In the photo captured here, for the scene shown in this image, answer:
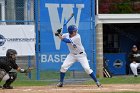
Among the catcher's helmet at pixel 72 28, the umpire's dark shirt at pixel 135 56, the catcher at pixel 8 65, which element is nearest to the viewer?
the catcher at pixel 8 65

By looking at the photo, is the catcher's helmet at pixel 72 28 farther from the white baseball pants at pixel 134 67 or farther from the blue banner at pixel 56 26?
the white baseball pants at pixel 134 67

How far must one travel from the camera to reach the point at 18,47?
1906 centimetres

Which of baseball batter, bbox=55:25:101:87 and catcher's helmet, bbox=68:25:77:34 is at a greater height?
catcher's helmet, bbox=68:25:77:34

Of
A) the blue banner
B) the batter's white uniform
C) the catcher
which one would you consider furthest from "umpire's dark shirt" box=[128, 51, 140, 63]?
the catcher

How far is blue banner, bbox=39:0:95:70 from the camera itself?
19266 millimetres

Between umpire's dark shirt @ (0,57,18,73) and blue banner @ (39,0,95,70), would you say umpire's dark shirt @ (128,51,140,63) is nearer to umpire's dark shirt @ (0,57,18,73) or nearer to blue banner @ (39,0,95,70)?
blue banner @ (39,0,95,70)

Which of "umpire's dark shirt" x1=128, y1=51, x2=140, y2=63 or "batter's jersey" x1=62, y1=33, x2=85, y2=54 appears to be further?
"umpire's dark shirt" x1=128, y1=51, x2=140, y2=63

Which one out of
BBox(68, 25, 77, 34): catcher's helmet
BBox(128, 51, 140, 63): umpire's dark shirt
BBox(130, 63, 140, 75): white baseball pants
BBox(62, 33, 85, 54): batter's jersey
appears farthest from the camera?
BBox(128, 51, 140, 63): umpire's dark shirt

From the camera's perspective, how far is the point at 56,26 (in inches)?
761

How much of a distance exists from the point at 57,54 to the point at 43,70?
0.77 meters

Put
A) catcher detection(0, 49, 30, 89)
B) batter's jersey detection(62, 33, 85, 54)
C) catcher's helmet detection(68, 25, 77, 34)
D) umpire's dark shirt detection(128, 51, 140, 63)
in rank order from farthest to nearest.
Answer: umpire's dark shirt detection(128, 51, 140, 63) < batter's jersey detection(62, 33, 85, 54) < catcher's helmet detection(68, 25, 77, 34) < catcher detection(0, 49, 30, 89)

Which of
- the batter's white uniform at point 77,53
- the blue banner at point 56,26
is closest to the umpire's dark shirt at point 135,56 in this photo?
the blue banner at point 56,26

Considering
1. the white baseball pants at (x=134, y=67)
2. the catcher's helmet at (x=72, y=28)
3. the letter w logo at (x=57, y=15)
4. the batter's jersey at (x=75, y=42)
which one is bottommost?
the white baseball pants at (x=134, y=67)

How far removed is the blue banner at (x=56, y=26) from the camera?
19.3 m
